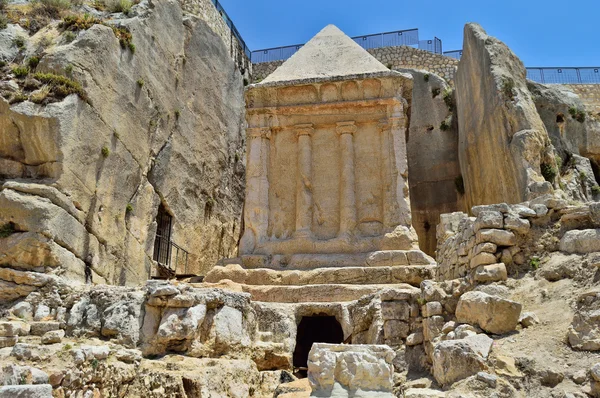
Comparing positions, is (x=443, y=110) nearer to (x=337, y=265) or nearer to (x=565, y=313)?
(x=337, y=265)

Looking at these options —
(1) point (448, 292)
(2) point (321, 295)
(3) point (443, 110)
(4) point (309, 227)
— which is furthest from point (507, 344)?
(3) point (443, 110)

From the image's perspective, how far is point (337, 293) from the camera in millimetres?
8984

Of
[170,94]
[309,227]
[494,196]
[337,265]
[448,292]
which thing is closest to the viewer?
[448,292]

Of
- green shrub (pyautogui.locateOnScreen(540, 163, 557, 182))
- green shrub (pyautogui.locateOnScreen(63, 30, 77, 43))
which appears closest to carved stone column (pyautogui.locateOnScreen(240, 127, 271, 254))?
green shrub (pyautogui.locateOnScreen(63, 30, 77, 43))

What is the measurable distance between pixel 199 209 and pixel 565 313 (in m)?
15.0

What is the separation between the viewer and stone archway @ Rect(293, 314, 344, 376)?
10.4m

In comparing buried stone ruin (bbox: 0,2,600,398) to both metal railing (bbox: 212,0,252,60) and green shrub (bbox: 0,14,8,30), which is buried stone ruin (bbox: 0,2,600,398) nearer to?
green shrub (bbox: 0,14,8,30)

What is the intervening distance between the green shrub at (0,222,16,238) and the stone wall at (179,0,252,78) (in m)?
11.5

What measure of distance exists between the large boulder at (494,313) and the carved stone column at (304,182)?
5.73m

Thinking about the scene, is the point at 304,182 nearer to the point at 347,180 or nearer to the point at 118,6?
the point at 347,180

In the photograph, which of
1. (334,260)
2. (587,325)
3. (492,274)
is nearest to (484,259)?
(492,274)

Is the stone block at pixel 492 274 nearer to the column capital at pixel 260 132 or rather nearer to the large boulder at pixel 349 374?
the large boulder at pixel 349 374

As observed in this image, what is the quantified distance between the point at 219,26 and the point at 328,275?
51.6 ft

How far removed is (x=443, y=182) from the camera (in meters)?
19.4
